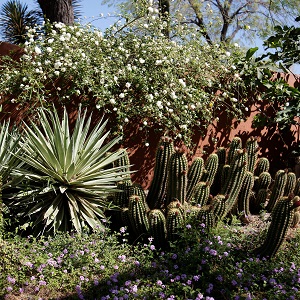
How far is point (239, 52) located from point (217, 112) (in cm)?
109

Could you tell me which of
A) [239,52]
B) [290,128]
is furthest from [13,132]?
[290,128]

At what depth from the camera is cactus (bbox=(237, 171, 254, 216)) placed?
6.15 m

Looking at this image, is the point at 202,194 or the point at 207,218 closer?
the point at 207,218

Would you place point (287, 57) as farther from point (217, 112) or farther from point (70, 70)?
point (70, 70)

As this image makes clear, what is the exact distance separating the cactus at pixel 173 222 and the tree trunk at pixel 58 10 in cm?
558

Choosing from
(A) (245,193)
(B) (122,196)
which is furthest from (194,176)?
(B) (122,196)

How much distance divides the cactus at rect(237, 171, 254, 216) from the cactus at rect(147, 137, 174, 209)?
42.7 inches

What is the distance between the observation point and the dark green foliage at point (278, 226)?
473 cm

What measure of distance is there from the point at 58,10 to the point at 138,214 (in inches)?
221

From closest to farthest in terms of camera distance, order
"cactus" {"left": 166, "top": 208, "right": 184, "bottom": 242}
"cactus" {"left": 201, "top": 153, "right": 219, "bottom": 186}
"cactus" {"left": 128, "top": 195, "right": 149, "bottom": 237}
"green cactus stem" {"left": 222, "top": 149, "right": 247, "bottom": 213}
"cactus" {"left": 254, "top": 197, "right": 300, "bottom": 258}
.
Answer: "cactus" {"left": 254, "top": 197, "right": 300, "bottom": 258}, "cactus" {"left": 166, "top": 208, "right": 184, "bottom": 242}, "cactus" {"left": 128, "top": 195, "right": 149, "bottom": 237}, "green cactus stem" {"left": 222, "top": 149, "right": 247, "bottom": 213}, "cactus" {"left": 201, "top": 153, "right": 219, "bottom": 186}

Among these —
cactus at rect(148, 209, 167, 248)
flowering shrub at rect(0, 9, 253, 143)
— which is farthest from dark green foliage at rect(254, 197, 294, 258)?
flowering shrub at rect(0, 9, 253, 143)

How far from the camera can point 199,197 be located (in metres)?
5.58

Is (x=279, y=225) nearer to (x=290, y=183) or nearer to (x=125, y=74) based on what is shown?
(x=290, y=183)

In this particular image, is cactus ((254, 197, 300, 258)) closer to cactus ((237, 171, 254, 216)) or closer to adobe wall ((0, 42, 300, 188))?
cactus ((237, 171, 254, 216))
